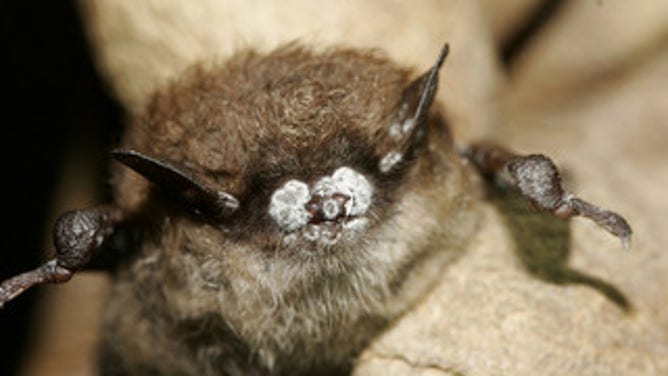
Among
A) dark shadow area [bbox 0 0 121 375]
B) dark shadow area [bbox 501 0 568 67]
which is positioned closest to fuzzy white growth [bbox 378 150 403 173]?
dark shadow area [bbox 501 0 568 67]

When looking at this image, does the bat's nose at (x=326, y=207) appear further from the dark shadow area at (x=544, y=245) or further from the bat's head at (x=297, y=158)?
the dark shadow area at (x=544, y=245)

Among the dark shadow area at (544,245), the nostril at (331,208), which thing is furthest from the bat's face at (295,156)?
the dark shadow area at (544,245)

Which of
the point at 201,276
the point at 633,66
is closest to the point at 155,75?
the point at 201,276

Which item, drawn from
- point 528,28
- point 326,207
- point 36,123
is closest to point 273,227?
point 326,207

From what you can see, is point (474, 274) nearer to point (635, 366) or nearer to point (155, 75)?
point (635, 366)

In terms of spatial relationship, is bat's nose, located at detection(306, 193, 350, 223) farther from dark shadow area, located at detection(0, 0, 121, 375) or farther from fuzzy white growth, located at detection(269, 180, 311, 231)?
dark shadow area, located at detection(0, 0, 121, 375)

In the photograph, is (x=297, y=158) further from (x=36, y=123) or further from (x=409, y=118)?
(x=36, y=123)
